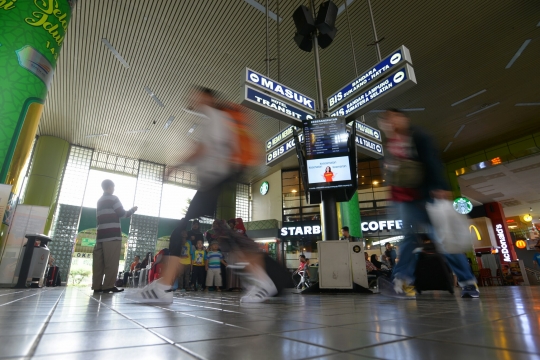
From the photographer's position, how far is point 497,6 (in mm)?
6832

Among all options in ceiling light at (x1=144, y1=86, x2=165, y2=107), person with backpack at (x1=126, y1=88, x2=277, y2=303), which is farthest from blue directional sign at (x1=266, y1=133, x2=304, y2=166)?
ceiling light at (x1=144, y1=86, x2=165, y2=107)

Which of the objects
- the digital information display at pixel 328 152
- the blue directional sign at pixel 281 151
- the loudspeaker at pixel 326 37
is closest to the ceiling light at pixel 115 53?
the blue directional sign at pixel 281 151

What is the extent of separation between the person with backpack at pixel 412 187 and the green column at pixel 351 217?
340 inches

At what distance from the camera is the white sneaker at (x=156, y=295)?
79.1 inches

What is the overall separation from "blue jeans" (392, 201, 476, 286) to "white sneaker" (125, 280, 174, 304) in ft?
6.55

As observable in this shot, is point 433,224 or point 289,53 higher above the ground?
point 289,53

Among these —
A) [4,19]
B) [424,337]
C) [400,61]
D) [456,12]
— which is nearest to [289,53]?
[456,12]

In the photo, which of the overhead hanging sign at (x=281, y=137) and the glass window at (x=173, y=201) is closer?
the overhead hanging sign at (x=281, y=137)

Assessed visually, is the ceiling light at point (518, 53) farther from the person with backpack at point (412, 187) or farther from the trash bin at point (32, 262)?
the trash bin at point (32, 262)

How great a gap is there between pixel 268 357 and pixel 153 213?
15441 mm

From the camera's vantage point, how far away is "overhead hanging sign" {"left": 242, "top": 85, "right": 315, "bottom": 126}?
3936 millimetres

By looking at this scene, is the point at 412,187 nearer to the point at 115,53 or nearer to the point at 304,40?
the point at 304,40

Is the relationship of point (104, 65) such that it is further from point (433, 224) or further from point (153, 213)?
point (433, 224)

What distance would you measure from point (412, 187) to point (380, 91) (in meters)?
1.88
